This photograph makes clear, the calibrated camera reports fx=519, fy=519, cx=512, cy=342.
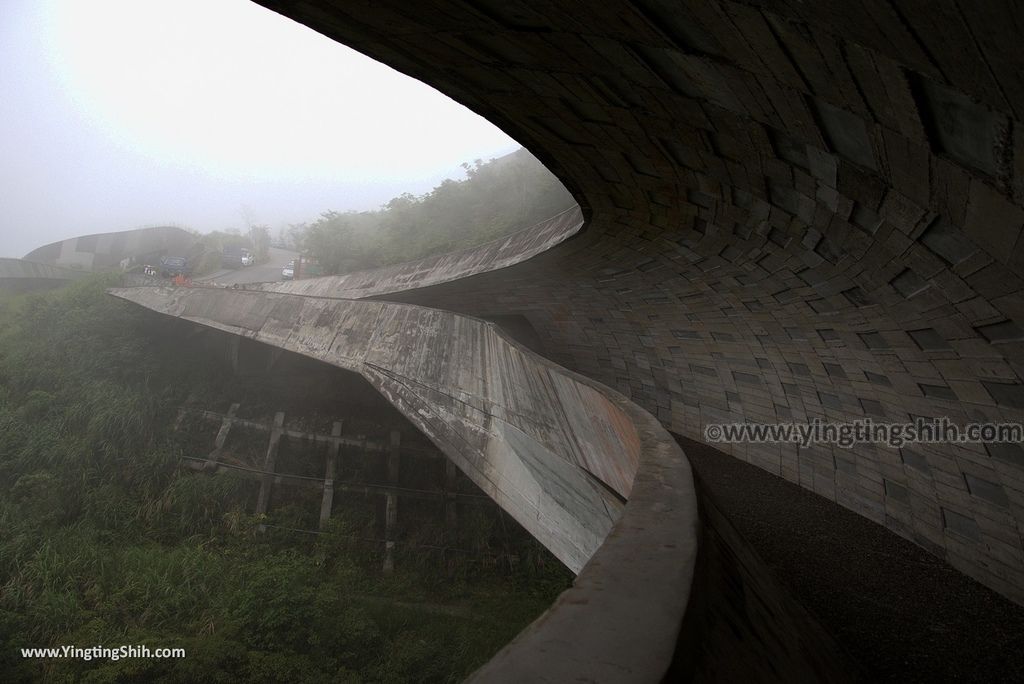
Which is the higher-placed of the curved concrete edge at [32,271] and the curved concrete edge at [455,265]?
the curved concrete edge at [455,265]

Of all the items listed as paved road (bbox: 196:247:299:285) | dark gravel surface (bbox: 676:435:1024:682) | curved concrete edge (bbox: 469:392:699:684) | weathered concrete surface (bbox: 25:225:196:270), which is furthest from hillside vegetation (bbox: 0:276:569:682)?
weathered concrete surface (bbox: 25:225:196:270)

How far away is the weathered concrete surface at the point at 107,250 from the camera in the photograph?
112 ft

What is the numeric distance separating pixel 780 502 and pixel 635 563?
5.59 m

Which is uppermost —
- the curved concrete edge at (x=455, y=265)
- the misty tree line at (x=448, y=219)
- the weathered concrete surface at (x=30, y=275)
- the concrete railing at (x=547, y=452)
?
the misty tree line at (x=448, y=219)

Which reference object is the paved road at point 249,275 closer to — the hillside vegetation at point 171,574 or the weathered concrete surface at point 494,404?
the hillside vegetation at point 171,574

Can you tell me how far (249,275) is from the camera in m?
33.9

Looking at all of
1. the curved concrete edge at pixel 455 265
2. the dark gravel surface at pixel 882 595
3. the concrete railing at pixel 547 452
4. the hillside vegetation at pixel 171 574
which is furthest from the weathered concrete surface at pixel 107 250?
the dark gravel surface at pixel 882 595

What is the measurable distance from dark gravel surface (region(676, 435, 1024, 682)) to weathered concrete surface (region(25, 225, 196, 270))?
39583mm

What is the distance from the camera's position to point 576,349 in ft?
49.4

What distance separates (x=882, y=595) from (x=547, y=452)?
378 cm

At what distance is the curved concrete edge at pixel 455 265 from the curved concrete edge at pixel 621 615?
5891mm

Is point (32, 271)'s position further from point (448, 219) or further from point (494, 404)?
point (494, 404)

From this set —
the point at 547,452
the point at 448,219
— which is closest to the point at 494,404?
the point at 547,452

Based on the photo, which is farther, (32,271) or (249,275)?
(249,275)
